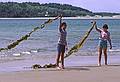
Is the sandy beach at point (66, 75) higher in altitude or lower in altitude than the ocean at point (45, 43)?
higher

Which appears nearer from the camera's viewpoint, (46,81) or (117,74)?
(46,81)

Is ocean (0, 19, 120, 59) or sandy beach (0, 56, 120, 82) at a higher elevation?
sandy beach (0, 56, 120, 82)

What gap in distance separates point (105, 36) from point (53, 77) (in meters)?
3.72

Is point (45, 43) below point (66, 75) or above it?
below

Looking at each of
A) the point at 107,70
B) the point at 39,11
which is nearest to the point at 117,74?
the point at 107,70

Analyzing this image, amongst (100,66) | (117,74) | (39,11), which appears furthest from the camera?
(39,11)

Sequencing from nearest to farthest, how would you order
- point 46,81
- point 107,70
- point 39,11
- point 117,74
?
1. point 46,81
2. point 117,74
3. point 107,70
4. point 39,11

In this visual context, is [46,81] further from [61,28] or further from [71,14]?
[71,14]

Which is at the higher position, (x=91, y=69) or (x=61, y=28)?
(x=61, y=28)

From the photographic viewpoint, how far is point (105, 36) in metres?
16.2

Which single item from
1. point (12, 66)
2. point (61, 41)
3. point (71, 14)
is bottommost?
point (71, 14)

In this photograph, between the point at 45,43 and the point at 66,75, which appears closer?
the point at 66,75

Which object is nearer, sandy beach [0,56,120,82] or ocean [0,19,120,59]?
sandy beach [0,56,120,82]

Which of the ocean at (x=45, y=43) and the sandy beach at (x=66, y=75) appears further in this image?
the ocean at (x=45, y=43)
